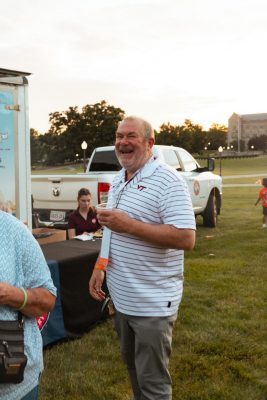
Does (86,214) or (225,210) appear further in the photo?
(225,210)

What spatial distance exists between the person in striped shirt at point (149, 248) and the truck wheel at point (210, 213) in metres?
10.2

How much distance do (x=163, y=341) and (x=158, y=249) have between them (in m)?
0.50

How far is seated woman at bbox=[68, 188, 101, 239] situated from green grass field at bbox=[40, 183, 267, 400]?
157 cm

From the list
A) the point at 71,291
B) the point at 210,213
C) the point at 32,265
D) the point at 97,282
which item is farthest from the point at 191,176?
the point at 32,265

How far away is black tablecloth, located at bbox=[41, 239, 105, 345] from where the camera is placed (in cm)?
466

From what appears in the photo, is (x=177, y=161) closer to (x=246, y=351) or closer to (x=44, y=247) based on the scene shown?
(x=44, y=247)

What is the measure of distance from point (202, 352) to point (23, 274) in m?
3.02

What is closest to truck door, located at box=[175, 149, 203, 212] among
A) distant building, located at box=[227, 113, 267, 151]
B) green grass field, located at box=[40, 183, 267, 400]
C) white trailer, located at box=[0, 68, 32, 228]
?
green grass field, located at box=[40, 183, 267, 400]

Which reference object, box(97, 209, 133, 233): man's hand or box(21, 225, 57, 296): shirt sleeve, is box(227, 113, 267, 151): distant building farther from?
box(21, 225, 57, 296): shirt sleeve

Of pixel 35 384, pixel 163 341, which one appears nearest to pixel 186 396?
pixel 163 341

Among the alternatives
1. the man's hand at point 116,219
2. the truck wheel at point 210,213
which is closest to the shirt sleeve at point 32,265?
the man's hand at point 116,219

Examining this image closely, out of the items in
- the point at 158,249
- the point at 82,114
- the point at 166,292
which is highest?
the point at 82,114

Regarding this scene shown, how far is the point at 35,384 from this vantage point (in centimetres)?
201

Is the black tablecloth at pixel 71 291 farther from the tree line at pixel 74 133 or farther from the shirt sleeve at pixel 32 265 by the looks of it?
the tree line at pixel 74 133
